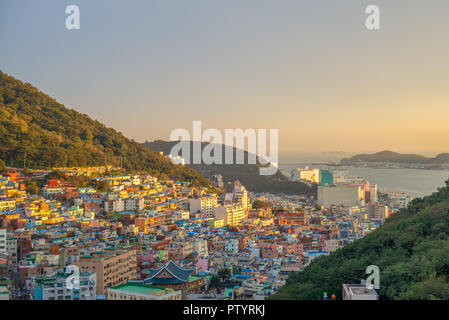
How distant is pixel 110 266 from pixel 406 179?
1972 centimetres

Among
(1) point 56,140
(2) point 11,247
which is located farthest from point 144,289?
(1) point 56,140

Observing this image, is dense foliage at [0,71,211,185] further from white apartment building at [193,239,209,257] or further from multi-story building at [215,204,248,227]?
white apartment building at [193,239,209,257]

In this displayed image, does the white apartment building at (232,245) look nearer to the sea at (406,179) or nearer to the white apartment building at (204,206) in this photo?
the white apartment building at (204,206)

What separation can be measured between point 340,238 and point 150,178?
8215mm

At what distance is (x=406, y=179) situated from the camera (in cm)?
2344

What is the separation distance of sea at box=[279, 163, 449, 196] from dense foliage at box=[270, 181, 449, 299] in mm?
11813

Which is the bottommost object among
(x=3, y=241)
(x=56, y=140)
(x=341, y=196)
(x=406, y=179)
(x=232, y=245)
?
(x=232, y=245)

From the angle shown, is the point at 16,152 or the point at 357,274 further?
the point at 16,152

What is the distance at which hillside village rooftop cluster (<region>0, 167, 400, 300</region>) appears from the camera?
595cm

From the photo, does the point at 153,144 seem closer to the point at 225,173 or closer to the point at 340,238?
the point at 225,173

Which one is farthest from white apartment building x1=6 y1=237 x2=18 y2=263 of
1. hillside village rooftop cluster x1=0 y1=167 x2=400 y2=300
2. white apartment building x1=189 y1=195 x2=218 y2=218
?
white apartment building x1=189 y1=195 x2=218 y2=218

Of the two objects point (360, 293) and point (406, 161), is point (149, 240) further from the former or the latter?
point (406, 161)

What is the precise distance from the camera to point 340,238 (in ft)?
33.0

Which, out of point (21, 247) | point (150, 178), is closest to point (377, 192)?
point (150, 178)
